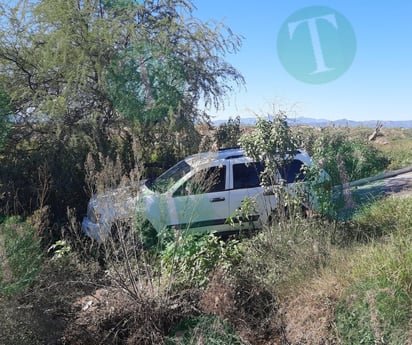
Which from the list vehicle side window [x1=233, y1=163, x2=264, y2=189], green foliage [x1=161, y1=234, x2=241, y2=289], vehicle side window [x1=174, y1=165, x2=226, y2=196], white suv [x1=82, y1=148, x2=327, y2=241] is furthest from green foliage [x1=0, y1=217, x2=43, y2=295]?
vehicle side window [x1=233, y1=163, x2=264, y2=189]

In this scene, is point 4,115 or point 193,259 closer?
point 193,259

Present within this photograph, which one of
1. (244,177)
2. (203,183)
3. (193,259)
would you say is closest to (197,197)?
(203,183)

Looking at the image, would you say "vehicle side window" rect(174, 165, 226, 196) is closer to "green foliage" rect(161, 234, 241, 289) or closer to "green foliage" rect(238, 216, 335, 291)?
"green foliage" rect(161, 234, 241, 289)

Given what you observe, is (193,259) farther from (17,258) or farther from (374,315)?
(374,315)

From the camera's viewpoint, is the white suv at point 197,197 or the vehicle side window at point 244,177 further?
the vehicle side window at point 244,177

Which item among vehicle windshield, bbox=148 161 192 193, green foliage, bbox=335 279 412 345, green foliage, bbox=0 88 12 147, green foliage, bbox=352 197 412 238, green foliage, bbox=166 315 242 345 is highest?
green foliage, bbox=0 88 12 147

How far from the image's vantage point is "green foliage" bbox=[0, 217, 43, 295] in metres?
3.55

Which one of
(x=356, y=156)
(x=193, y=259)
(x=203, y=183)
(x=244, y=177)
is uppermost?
(x=203, y=183)

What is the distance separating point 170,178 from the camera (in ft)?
22.1

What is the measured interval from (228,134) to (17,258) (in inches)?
338

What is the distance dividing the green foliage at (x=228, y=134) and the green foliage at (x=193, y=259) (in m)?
6.90

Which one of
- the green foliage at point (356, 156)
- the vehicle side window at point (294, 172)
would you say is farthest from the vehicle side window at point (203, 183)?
the green foliage at point (356, 156)

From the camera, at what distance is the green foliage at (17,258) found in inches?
140

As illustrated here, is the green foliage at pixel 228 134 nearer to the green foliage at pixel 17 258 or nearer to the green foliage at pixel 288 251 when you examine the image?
the green foliage at pixel 288 251
